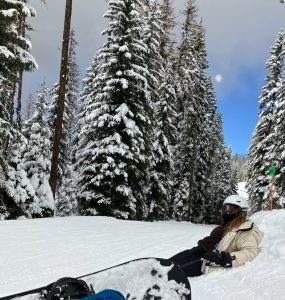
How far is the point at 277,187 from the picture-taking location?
2872 cm

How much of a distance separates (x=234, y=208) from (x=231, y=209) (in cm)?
5

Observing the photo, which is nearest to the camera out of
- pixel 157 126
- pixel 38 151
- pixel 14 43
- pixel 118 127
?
pixel 14 43

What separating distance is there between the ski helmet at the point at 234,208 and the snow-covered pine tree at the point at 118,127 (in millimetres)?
13733

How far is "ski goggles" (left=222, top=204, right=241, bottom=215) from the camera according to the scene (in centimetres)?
593

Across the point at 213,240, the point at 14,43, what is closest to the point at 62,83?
the point at 14,43

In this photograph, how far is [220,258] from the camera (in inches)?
221

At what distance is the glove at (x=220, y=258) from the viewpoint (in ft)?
18.4

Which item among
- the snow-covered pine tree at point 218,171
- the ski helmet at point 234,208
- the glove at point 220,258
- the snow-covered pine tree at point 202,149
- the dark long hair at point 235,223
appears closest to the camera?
the glove at point 220,258

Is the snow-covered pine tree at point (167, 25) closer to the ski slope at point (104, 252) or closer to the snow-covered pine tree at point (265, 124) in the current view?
the snow-covered pine tree at point (265, 124)

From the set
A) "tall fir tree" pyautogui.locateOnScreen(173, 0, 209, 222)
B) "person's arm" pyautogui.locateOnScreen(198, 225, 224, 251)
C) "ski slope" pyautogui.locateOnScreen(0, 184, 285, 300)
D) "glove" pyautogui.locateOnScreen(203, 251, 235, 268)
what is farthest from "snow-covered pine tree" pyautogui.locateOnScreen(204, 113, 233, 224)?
"glove" pyautogui.locateOnScreen(203, 251, 235, 268)

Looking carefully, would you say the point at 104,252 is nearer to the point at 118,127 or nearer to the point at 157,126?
the point at 118,127

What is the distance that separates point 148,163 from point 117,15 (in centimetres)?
795

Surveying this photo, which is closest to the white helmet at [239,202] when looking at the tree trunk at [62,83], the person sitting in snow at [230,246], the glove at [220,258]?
the person sitting in snow at [230,246]

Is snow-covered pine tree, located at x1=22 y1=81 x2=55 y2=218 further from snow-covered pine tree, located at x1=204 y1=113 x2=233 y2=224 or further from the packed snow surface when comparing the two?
snow-covered pine tree, located at x1=204 y1=113 x2=233 y2=224
